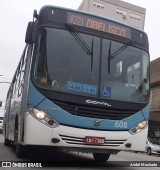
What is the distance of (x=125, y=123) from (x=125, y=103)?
461 mm

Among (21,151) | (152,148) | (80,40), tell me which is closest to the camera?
(80,40)

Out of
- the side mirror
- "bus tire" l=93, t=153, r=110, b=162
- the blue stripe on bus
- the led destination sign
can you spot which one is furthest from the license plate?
"bus tire" l=93, t=153, r=110, b=162

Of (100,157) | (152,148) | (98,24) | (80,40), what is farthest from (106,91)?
(152,148)

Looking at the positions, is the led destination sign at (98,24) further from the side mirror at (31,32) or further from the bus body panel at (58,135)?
the bus body panel at (58,135)

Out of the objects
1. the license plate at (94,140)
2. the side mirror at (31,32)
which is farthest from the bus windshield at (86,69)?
the license plate at (94,140)

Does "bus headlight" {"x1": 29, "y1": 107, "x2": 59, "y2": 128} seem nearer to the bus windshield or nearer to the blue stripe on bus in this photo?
the blue stripe on bus

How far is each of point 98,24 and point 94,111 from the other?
226 centimetres

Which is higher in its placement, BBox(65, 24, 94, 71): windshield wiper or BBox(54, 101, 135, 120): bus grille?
BBox(65, 24, 94, 71): windshield wiper

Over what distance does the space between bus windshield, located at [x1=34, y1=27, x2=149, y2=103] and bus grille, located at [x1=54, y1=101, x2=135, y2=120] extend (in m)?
0.28

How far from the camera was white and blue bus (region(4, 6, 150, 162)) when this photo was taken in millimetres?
9672

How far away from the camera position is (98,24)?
10.9 metres

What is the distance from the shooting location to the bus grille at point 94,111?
9.76 m

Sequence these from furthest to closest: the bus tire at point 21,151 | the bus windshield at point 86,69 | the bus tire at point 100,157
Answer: the bus tire at point 100,157, the bus tire at point 21,151, the bus windshield at point 86,69

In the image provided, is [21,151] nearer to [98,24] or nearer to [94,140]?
[94,140]
